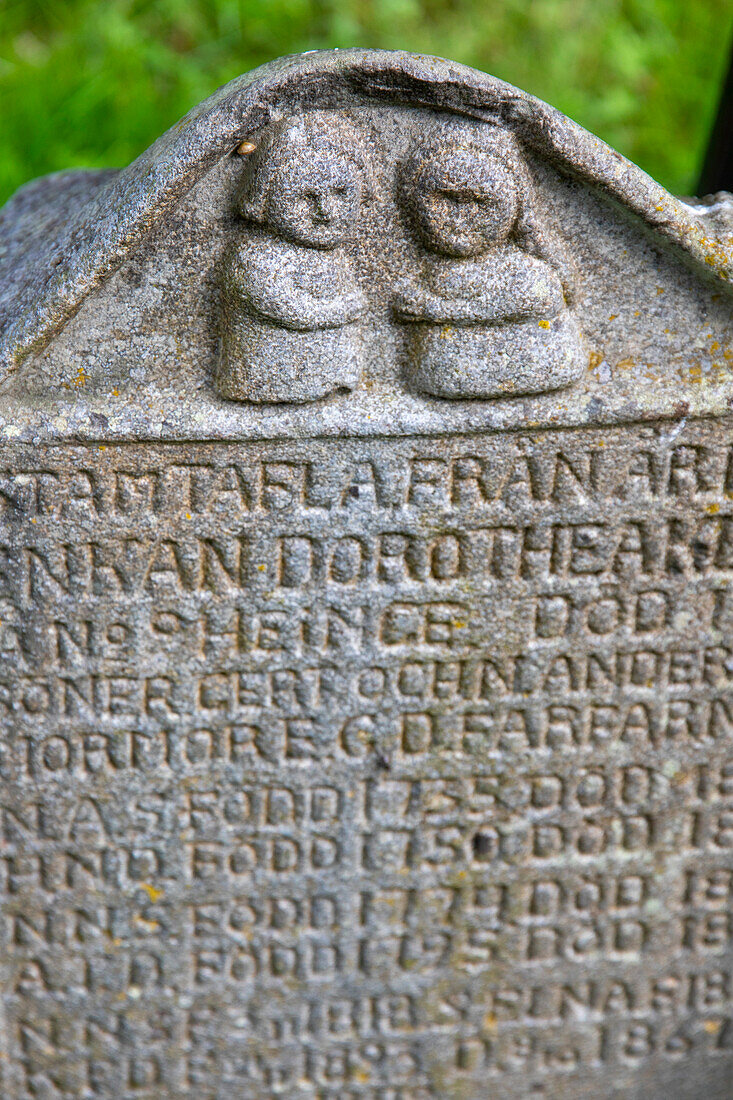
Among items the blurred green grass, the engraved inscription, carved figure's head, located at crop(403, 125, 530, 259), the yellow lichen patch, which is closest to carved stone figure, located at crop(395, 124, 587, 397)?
carved figure's head, located at crop(403, 125, 530, 259)

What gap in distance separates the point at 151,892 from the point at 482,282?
3.56 feet

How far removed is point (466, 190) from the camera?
4.63 feet

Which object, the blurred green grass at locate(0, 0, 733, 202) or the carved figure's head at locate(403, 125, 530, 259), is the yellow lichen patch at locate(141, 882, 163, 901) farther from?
the blurred green grass at locate(0, 0, 733, 202)

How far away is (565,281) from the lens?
4.94 ft

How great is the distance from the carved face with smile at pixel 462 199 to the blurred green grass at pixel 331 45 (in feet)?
5.99

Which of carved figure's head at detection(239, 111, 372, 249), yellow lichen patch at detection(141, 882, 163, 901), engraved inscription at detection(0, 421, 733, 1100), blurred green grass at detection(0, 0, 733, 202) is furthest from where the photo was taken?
blurred green grass at detection(0, 0, 733, 202)

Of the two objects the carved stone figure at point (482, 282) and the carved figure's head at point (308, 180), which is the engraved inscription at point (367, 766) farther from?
the carved figure's head at point (308, 180)

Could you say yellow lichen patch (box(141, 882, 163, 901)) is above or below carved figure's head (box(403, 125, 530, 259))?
below

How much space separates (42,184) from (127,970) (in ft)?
4.34

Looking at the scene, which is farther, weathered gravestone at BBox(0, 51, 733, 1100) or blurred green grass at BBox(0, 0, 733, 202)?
blurred green grass at BBox(0, 0, 733, 202)

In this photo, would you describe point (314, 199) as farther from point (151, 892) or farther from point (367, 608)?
point (151, 892)

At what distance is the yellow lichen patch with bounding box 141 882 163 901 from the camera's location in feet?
5.98

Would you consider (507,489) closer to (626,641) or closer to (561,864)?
(626,641)

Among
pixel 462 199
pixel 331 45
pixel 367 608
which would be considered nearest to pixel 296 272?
pixel 462 199
